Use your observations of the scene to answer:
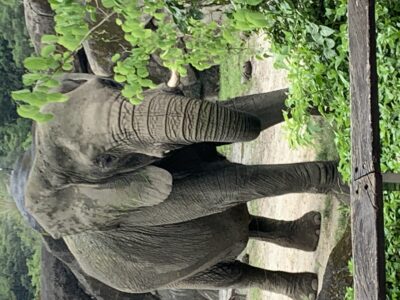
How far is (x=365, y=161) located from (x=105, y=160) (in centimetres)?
162

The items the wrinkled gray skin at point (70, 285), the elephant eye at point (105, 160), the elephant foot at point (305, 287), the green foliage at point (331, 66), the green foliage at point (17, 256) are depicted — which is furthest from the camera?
the green foliage at point (17, 256)

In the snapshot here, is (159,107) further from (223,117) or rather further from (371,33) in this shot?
(371,33)

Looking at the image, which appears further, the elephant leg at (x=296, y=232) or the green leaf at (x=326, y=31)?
the elephant leg at (x=296, y=232)

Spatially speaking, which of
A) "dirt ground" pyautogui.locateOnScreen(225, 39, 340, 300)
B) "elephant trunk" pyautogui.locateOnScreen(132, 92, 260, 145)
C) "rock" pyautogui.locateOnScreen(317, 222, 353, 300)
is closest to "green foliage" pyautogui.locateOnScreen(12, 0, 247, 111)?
"elephant trunk" pyautogui.locateOnScreen(132, 92, 260, 145)

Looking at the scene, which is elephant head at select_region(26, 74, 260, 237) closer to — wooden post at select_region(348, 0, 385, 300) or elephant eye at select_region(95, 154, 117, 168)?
elephant eye at select_region(95, 154, 117, 168)

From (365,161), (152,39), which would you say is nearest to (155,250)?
(152,39)

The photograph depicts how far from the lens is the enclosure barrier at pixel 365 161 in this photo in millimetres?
1538

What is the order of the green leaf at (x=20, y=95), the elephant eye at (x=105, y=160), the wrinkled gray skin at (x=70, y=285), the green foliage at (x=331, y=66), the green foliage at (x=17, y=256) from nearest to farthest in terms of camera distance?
1. the green leaf at (x=20, y=95)
2. the green foliage at (x=331, y=66)
3. the elephant eye at (x=105, y=160)
4. the wrinkled gray skin at (x=70, y=285)
5. the green foliage at (x=17, y=256)

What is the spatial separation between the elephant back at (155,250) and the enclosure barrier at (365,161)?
2.00 m

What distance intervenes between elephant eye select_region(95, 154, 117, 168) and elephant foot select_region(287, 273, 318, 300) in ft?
5.00

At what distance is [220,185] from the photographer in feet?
10.8

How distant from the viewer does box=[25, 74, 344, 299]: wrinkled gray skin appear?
2865 mm

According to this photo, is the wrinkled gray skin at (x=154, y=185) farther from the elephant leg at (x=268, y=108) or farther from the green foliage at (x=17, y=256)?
the green foliage at (x=17, y=256)

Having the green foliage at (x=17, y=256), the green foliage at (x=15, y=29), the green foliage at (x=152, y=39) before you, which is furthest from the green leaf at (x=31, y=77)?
the green foliage at (x=17, y=256)
